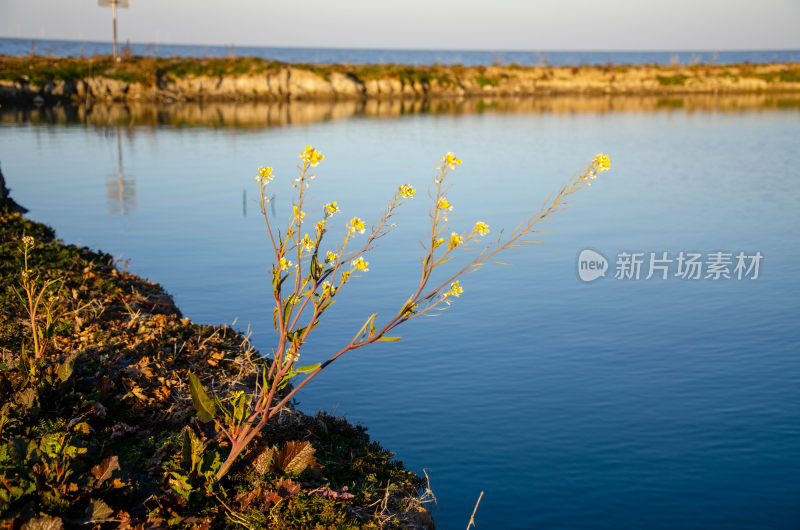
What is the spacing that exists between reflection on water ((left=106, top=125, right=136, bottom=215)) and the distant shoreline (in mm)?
25506

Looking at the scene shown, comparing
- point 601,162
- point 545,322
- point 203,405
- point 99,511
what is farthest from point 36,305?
point 545,322

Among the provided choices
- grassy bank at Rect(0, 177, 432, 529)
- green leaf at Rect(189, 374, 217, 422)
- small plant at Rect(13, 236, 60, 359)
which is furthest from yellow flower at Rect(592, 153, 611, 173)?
small plant at Rect(13, 236, 60, 359)

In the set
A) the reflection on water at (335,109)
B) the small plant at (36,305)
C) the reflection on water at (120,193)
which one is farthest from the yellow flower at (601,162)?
the reflection on water at (335,109)

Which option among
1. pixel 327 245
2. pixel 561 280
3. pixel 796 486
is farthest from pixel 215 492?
pixel 327 245

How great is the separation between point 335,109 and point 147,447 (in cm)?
3887

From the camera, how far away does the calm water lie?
20.6 feet

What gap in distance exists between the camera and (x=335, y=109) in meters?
42.4

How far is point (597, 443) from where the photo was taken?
6.87m

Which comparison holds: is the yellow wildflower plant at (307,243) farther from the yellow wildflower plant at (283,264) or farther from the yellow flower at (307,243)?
the yellow wildflower plant at (283,264)

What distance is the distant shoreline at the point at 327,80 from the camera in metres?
44.9

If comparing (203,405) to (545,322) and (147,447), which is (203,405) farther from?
(545,322)

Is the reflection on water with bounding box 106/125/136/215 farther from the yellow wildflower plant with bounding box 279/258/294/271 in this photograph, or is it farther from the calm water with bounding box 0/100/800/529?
the yellow wildflower plant with bounding box 279/258/294/271

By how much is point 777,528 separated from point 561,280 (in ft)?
21.1

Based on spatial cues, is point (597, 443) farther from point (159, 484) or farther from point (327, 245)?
point (327, 245)
